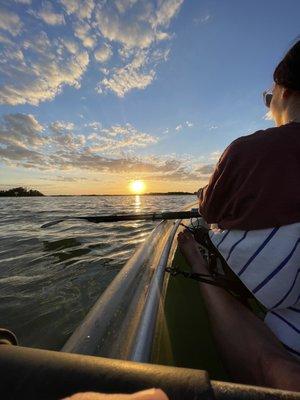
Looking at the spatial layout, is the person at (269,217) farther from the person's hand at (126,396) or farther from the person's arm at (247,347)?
the person's hand at (126,396)

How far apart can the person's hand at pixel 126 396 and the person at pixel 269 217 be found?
0.88 meters

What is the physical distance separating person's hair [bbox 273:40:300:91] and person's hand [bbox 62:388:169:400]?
159 cm

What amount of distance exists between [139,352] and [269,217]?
89 cm

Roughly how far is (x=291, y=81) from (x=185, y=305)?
2015 millimetres

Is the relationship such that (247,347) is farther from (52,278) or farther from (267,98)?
(52,278)

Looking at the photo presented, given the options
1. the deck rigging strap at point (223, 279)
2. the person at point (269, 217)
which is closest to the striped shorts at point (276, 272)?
the person at point (269, 217)

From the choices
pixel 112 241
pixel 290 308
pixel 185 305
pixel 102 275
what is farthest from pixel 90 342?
pixel 112 241

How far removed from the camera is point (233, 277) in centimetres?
168

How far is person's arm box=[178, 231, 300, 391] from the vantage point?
1.13 metres

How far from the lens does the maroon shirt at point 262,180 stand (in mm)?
1277

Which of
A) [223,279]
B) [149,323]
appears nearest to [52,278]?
[149,323]

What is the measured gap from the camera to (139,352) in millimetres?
1387

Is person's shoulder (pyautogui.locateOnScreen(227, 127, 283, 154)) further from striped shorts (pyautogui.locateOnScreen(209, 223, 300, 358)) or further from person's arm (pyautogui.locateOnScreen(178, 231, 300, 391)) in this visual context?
person's arm (pyautogui.locateOnScreen(178, 231, 300, 391))

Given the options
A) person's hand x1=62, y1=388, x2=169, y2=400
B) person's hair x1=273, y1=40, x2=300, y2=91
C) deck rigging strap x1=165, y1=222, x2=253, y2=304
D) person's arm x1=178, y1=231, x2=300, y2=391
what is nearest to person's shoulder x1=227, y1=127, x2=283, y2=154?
person's hair x1=273, y1=40, x2=300, y2=91
